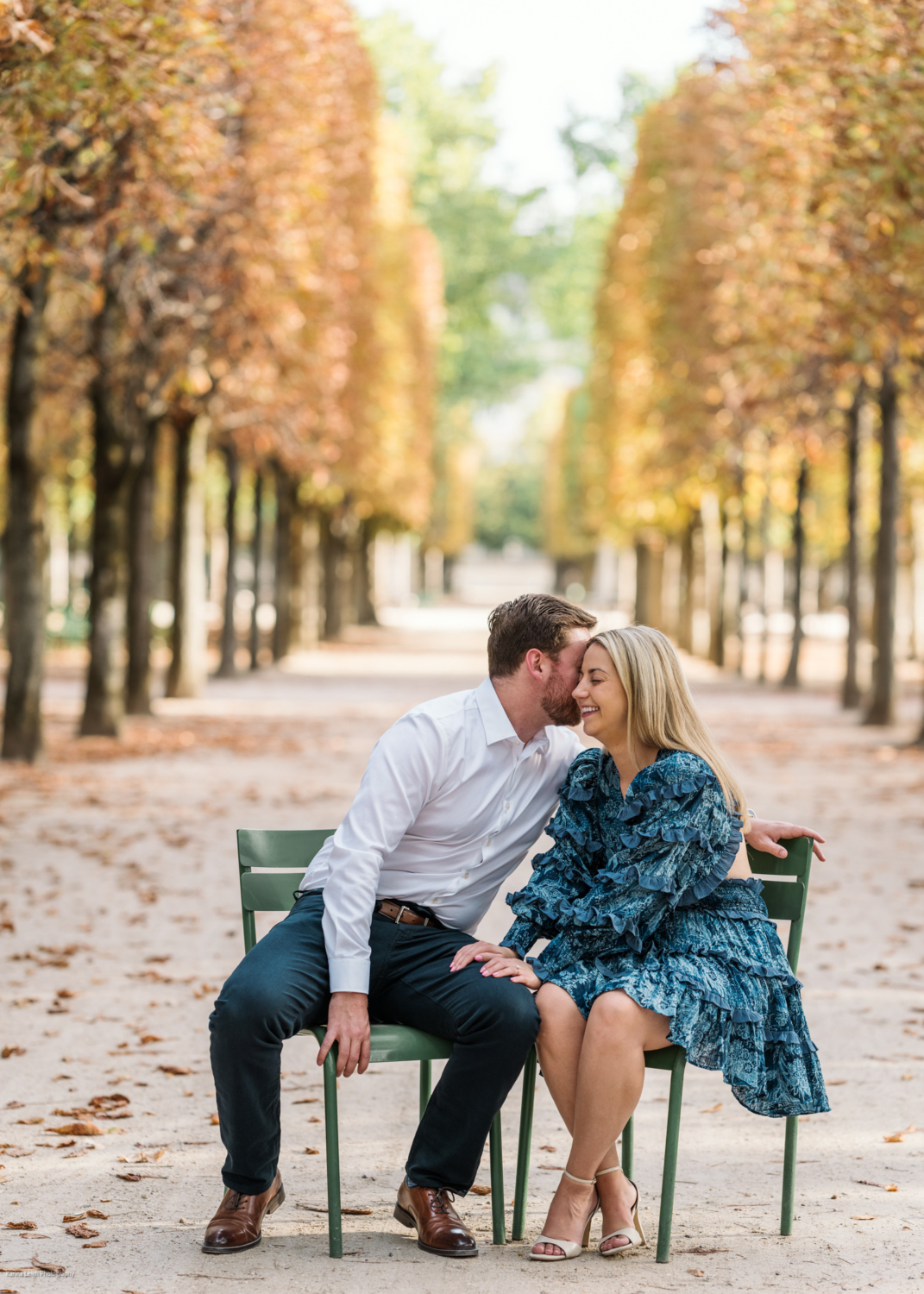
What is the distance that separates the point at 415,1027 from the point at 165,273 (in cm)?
1236

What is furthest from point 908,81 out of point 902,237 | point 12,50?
point 12,50

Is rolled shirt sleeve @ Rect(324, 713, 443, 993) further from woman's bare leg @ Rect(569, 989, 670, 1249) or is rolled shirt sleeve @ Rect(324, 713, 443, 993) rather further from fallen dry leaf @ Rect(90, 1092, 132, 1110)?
fallen dry leaf @ Rect(90, 1092, 132, 1110)

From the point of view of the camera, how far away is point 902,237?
11742 millimetres

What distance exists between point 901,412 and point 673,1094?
1650 centimetres

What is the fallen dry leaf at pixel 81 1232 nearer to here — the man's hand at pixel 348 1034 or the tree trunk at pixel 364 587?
the man's hand at pixel 348 1034

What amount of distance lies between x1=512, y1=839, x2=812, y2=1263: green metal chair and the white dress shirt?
1.77ft

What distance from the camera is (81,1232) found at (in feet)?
13.1

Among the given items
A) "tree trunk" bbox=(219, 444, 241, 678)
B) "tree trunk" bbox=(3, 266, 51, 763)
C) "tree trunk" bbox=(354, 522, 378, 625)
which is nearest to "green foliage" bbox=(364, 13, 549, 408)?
"tree trunk" bbox=(354, 522, 378, 625)

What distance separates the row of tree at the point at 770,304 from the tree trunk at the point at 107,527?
21.6 feet

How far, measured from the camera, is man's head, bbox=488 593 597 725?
13.9 ft

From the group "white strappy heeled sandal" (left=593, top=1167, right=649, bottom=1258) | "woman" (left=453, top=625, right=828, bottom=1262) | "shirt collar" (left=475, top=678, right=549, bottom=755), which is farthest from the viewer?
"shirt collar" (left=475, top=678, right=549, bottom=755)

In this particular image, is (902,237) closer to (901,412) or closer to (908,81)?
(908,81)

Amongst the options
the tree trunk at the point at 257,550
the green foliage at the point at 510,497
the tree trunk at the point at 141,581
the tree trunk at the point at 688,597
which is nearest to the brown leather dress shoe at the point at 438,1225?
the tree trunk at the point at 141,581

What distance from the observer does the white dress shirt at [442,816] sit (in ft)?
13.4
